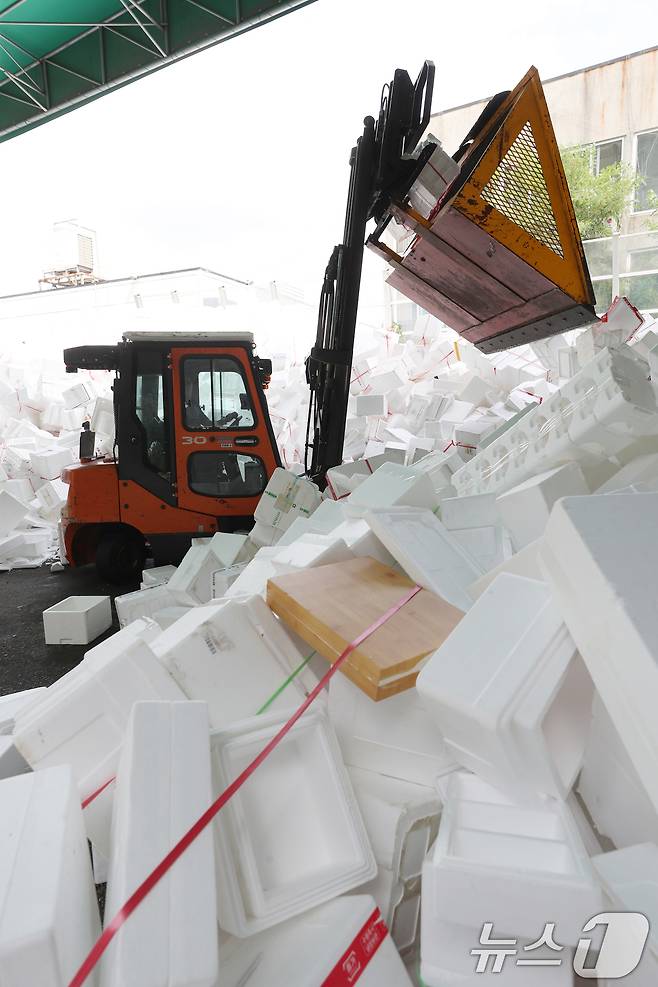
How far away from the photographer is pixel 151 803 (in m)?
1.30

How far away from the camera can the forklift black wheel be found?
17.6 ft

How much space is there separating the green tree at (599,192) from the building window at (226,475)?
12360 millimetres

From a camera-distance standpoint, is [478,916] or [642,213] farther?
[642,213]

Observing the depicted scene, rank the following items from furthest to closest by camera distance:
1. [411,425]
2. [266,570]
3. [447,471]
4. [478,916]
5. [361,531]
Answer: [411,425]
[447,471]
[266,570]
[361,531]
[478,916]

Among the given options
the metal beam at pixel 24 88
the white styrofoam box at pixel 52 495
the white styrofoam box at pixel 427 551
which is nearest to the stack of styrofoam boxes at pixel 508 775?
the white styrofoam box at pixel 427 551

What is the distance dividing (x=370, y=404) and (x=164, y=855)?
6.41m

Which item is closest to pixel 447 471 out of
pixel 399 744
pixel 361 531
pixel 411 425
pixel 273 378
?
pixel 361 531

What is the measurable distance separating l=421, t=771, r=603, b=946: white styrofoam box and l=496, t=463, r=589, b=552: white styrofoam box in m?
1.20

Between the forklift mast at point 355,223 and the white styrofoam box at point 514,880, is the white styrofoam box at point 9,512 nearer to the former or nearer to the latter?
the forklift mast at point 355,223

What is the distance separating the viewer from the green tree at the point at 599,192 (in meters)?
14.2

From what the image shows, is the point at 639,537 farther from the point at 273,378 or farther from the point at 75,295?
the point at 75,295

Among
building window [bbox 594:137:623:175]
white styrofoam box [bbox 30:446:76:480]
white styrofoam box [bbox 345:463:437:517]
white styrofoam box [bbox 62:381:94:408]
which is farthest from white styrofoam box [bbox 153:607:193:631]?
building window [bbox 594:137:623:175]

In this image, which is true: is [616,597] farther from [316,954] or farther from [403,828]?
[316,954]

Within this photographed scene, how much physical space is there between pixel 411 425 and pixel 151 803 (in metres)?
6.50
